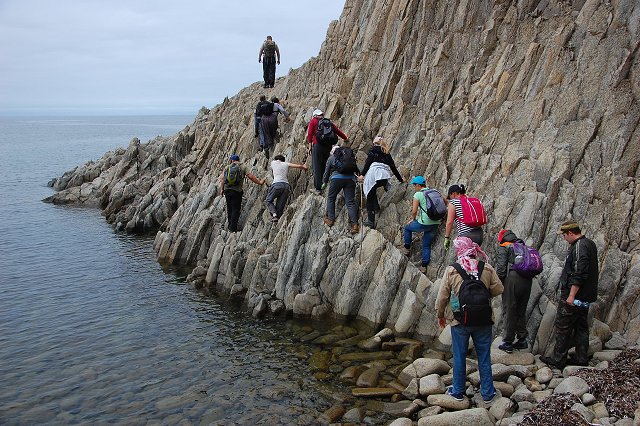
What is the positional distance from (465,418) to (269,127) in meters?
22.3

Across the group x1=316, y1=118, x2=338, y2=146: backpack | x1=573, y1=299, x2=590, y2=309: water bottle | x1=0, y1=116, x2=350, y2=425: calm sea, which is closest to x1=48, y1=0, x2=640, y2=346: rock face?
x1=573, y1=299, x2=590, y2=309: water bottle

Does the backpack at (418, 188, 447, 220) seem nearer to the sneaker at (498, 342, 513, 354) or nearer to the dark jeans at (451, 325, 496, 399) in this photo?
the sneaker at (498, 342, 513, 354)

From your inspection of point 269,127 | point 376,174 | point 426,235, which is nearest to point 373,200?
point 376,174

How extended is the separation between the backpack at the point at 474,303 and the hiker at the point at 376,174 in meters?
9.65

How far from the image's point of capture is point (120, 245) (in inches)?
1457

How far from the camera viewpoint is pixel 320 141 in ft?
79.3

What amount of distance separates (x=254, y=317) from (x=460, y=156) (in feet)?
36.6

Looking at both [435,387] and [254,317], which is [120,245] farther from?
[435,387]

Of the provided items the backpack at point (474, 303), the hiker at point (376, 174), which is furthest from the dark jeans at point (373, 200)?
the backpack at point (474, 303)

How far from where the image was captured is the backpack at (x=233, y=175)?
27219 millimetres

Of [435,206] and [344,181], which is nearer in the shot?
[435,206]

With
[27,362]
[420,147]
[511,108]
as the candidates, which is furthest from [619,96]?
[27,362]

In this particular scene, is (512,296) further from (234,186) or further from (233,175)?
(234,186)

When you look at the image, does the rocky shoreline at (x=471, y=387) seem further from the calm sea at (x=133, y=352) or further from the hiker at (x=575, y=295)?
the calm sea at (x=133, y=352)
